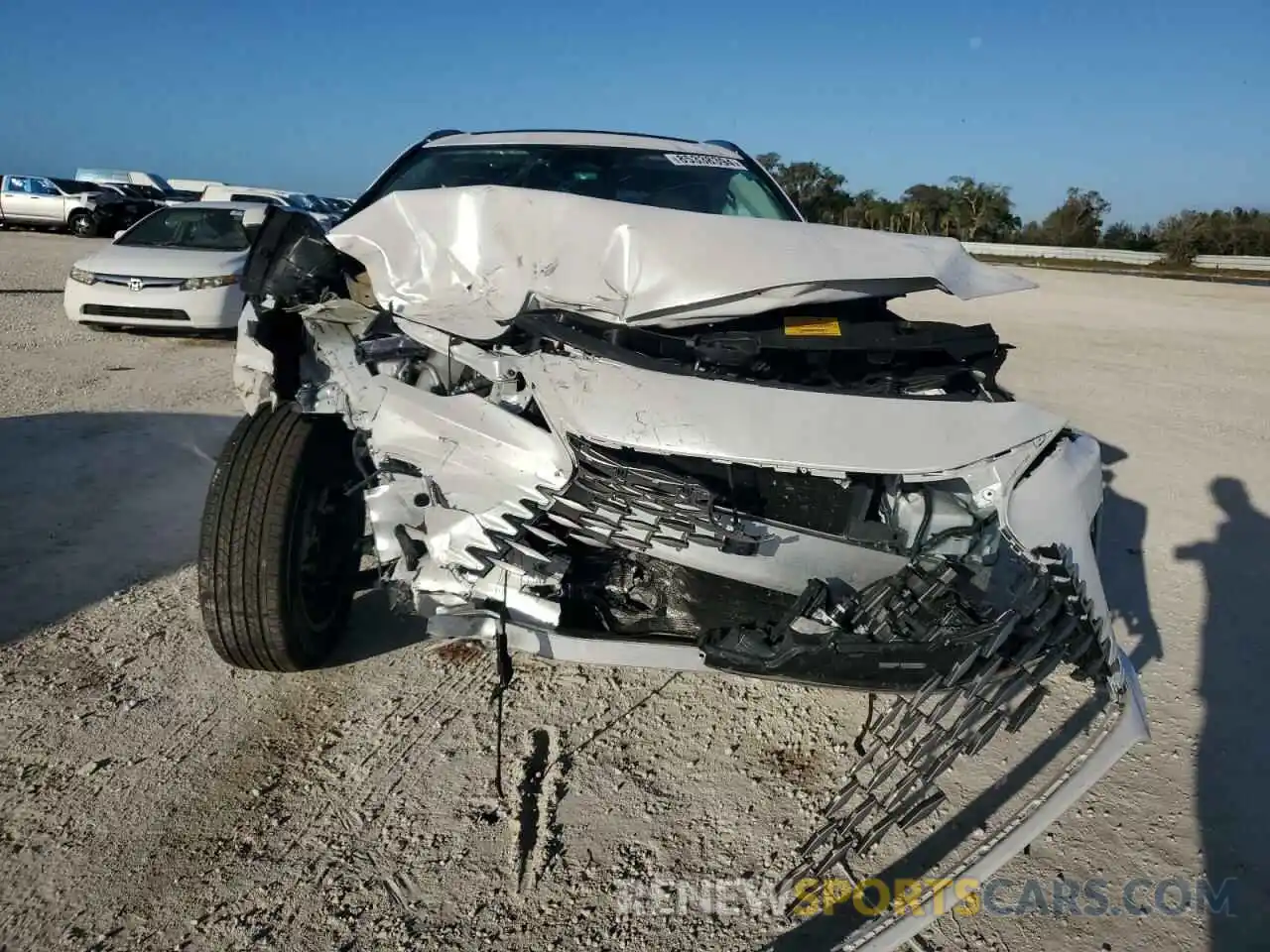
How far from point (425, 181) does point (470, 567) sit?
2.14 metres

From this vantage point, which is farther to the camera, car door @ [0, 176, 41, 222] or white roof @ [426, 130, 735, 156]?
car door @ [0, 176, 41, 222]

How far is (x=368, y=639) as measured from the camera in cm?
326

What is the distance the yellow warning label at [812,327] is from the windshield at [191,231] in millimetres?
8491

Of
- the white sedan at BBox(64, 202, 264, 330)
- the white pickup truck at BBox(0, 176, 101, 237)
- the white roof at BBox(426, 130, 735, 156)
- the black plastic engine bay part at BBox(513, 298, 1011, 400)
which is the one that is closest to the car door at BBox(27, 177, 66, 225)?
the white pickup truck at BBox(0, 176, 101, 237)

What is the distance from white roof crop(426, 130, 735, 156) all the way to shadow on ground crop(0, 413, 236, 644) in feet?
7.16

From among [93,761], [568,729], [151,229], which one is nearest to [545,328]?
[568,729]

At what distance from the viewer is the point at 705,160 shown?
4332 millimetres

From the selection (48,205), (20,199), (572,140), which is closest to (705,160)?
(572,140)

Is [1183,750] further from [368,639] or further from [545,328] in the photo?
[368,639]

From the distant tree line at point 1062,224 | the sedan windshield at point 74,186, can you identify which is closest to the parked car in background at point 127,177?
the sedan windshield at point 74,186

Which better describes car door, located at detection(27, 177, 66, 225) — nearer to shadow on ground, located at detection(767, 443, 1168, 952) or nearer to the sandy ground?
the sandy ground

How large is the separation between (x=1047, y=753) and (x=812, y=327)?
150cm

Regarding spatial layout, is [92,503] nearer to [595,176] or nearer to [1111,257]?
[595,176]

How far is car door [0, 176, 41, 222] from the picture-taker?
23328 millimetres
